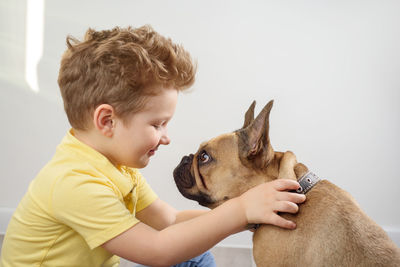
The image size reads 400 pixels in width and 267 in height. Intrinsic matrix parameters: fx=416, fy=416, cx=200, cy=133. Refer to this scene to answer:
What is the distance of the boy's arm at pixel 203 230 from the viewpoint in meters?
0.87

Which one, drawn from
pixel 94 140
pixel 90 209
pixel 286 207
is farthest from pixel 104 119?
pixel 286 207

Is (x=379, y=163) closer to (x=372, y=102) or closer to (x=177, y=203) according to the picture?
(x=372, y=102)

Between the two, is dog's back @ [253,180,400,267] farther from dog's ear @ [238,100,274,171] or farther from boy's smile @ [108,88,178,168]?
boy's smile @ [108,88,178,168]

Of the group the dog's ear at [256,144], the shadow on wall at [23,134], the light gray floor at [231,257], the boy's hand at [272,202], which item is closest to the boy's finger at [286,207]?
the boy's hand at [272,202]

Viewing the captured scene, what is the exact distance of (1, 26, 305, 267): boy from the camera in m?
0.88

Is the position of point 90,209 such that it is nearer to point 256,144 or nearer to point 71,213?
point 71,213

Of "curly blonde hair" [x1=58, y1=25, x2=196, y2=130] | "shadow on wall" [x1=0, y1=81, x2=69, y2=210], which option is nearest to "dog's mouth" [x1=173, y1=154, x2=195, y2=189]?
"curly blonde hair" [x1=58, y1=25, x2=196, y2=130]

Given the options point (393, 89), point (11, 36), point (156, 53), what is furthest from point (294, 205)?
point (11, 36)

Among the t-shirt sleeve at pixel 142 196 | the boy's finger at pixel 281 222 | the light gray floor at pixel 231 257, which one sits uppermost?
the boy's finger at pixel 281 222

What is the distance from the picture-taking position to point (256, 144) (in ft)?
3.28

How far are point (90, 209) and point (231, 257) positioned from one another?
1.32 metres

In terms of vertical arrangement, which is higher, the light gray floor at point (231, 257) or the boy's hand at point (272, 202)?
the boy's hand at point (272, 202)

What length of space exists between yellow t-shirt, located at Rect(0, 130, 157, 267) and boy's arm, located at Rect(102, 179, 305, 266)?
0.12 ft

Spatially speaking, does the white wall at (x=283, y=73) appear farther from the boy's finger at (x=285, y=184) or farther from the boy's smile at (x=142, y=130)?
the boy's finger at (x=285, y=184)
